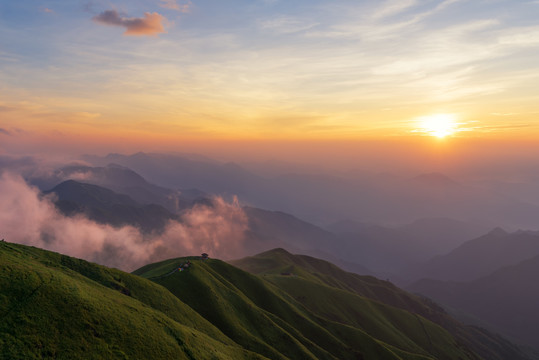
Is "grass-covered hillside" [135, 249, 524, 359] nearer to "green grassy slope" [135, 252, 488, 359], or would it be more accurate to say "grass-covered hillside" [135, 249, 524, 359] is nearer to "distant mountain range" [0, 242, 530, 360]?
"green grassy slope" [135, 252, 488, 359]

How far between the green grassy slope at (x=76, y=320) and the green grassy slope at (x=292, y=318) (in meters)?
21.3

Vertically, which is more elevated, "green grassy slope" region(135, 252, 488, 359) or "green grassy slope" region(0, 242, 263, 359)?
"green grassy slope" region(0, 242, 263, 359)

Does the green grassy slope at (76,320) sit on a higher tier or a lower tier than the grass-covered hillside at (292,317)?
higher

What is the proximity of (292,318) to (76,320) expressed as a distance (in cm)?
8478

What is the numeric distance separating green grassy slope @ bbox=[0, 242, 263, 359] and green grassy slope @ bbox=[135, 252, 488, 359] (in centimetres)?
2125

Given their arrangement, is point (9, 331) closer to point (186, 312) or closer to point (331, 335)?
point (186, 312)

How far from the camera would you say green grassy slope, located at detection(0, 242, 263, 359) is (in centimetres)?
3722

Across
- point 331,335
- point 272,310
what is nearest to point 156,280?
point 272,310

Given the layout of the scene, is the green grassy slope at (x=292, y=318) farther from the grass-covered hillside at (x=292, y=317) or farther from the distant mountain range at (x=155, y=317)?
the distant mountain range at (x=155, y=317)

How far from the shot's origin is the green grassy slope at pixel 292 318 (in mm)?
84750

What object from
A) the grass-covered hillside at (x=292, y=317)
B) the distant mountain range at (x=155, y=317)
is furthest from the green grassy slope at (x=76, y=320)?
the grass-covered hillside at (x=292, y=317)

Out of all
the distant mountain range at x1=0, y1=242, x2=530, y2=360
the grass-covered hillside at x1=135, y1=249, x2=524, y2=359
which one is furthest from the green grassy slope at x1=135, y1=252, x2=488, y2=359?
the distant mountain range at x1=0, y1=242, x2=530, y2=360

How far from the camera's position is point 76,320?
42125 mm

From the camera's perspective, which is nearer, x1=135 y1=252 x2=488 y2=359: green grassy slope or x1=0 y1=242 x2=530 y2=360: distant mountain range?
x1=0 y1=242 x2=530 y2=360: distant mountain range
